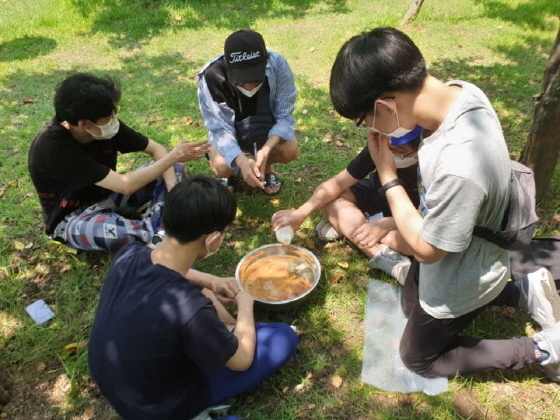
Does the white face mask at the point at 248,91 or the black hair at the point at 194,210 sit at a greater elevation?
the black hair at the point at 194,210

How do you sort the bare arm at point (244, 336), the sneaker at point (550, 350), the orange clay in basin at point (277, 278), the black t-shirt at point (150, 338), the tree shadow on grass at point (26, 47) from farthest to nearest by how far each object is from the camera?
the tree shadow on grass at point (26, 47), the orange clay in basin at point (277, 278), the sneaker at point (550, 350), the bare arm at point (244, 336), the black t-shirt at point (150, 338)

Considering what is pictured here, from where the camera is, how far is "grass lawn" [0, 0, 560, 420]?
229 cm

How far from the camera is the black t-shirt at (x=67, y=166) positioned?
2752mm

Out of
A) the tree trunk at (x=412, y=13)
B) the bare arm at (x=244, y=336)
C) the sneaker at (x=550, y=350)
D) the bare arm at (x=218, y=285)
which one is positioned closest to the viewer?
the bare arm at (x=244, y=336)

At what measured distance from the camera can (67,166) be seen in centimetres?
278

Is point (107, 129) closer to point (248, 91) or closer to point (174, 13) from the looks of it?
point (248, 91)

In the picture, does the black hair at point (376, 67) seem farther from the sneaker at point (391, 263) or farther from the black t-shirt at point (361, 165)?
the sneaker at point (391, 263)

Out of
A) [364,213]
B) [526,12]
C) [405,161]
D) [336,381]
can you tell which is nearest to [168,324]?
[336,381]

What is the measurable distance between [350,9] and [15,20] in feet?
21.6

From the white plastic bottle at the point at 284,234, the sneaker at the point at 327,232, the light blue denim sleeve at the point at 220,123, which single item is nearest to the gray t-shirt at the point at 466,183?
the white plastic bottle at the point at 284,234

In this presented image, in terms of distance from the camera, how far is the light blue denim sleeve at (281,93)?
3.47m

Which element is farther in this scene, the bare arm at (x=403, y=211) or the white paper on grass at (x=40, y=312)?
the white paper on grass at (x=40, y=312)

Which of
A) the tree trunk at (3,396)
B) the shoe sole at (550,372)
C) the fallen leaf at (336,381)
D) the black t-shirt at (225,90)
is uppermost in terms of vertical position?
the black t-shirt at (225,90)

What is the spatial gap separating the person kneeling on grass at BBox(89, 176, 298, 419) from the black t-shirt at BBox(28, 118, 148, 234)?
1.14 metres
